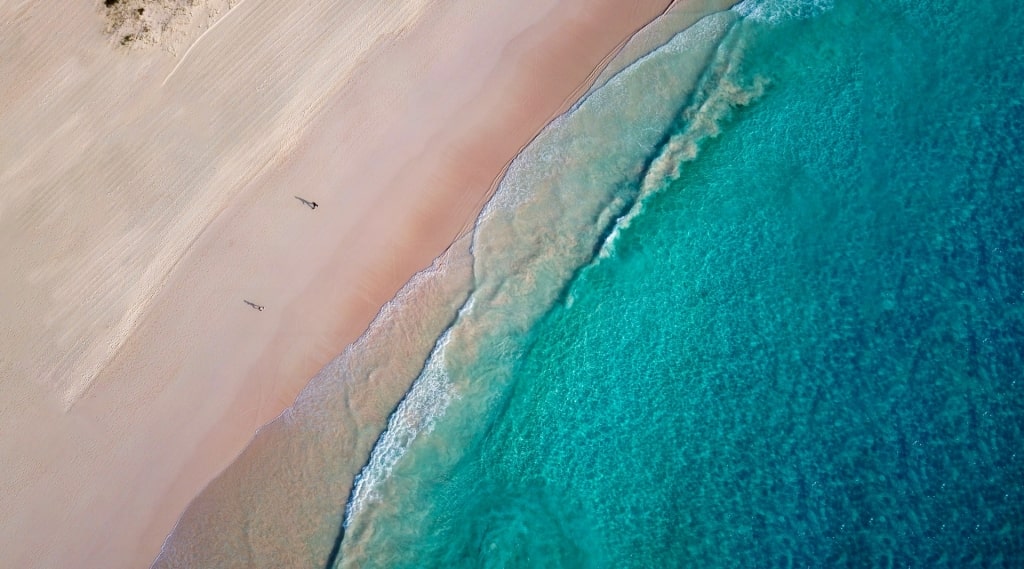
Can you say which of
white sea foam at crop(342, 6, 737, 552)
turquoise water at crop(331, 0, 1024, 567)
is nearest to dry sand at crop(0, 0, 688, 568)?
white sea foam at crop(342, 6, 737, 552)

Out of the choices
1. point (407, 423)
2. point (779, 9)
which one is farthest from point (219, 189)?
point (779, 9)

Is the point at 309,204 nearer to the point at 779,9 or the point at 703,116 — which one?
the point at 703,116

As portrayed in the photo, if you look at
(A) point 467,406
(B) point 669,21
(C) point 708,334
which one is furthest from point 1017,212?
(A) point 467,406

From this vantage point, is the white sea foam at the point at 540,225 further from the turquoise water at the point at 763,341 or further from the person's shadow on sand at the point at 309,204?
the person's shadow on sand at the point at 309,204

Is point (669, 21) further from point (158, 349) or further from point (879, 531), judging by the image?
point (158, 349)

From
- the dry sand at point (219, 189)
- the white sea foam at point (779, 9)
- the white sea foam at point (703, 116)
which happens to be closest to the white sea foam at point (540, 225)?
the white sea foam at point (703, 116)
